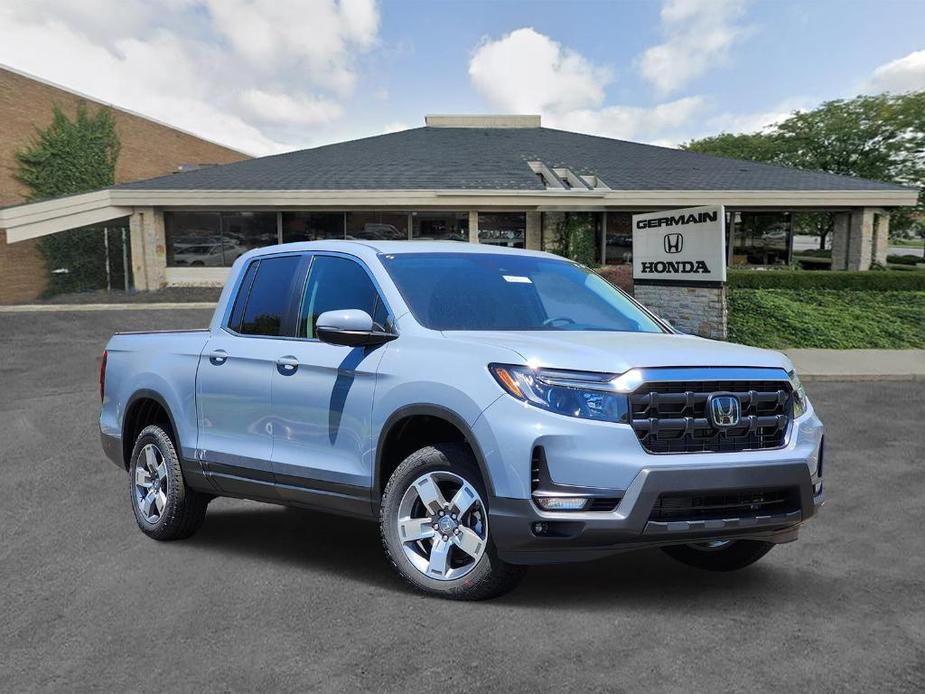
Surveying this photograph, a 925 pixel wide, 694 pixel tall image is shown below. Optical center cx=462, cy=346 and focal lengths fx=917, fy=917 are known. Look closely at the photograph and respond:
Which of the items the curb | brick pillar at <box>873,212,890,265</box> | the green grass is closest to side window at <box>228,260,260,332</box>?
the green grass

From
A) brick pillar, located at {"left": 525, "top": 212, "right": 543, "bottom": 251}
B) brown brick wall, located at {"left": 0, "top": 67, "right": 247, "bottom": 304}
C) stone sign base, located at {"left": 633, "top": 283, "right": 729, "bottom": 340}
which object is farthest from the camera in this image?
brown brick wall, located at {"left": 0, "top": 67, "right": 247, "bottom": 304}

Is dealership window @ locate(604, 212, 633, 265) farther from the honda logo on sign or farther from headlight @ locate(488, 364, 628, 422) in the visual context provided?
headlight @ locate(488, 364, 628, 422)

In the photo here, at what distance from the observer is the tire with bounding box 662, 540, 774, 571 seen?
5270 millimetres

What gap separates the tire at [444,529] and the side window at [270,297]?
1.59 meters

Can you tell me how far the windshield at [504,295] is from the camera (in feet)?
17.5

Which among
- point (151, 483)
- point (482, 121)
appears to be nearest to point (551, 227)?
point (482, 121)

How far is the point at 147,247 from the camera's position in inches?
1286

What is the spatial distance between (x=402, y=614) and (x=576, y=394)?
1430 millimetres

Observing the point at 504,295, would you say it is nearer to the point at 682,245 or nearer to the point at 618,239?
the point at 682,245

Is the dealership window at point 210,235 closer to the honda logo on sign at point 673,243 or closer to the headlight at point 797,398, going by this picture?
the honda logo on sign at point 673,243

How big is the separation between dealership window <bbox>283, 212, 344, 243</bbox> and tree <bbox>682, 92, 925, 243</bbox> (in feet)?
90.5

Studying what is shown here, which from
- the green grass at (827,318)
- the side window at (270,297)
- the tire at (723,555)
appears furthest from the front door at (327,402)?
the green grass at (827,318)

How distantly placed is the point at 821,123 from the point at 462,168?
23701 millimetres

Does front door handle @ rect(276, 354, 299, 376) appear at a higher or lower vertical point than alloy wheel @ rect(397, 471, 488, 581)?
higher
